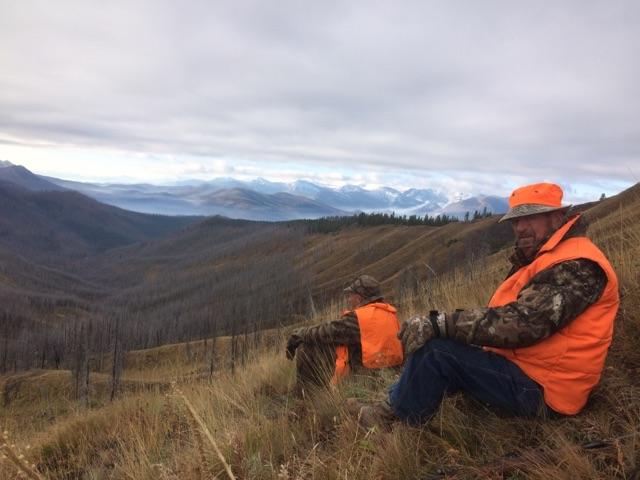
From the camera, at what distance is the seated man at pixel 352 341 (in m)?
5.45

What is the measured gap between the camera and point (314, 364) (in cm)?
588

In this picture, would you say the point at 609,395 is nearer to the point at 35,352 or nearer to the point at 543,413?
the point at 543,413

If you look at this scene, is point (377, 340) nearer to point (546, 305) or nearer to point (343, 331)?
point (343, 331)

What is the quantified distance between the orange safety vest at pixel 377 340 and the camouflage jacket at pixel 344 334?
81 millimetres

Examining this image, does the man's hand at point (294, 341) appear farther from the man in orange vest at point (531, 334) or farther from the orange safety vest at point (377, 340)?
the man in orange vest at point (531, 334)

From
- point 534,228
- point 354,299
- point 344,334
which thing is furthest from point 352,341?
point 534,228

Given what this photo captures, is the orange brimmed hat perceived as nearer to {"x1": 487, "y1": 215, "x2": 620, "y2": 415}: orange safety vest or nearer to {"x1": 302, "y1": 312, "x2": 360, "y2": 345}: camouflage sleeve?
{"x1": 487, "y1": 215, "x2": 620, "y2": 415}: orange safety vest

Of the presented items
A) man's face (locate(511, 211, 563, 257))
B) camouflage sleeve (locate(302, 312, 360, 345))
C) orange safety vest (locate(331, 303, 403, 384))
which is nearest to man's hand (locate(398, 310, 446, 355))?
man's face (locate(511, 211, 563, 257))

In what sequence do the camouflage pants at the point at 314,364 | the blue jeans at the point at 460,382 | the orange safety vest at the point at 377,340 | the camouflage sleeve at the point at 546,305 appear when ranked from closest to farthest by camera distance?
the camouflage sleeve at the point at 546,305 → the blue jeans at the point at 460,382 → the orange safety vest at the point at 377,340 → the camouflage pants at the point at 314,364

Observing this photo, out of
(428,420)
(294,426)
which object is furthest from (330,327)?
(428,420)

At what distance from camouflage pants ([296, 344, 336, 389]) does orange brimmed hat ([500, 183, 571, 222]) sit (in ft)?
9.90

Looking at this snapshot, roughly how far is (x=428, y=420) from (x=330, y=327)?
2084 mm

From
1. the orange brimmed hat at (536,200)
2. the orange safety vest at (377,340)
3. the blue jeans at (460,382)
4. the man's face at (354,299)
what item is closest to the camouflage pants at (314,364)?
the orange safety vest at (377,340)

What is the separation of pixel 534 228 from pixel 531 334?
0.87 m
